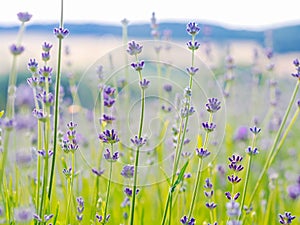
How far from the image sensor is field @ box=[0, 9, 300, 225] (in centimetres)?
144

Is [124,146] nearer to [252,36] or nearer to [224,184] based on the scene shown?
[224,184]

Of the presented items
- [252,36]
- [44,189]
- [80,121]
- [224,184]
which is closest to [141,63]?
[44,189]

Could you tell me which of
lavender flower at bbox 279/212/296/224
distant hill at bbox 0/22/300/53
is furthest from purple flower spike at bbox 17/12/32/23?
distant hill at bbox 0/22/300/53

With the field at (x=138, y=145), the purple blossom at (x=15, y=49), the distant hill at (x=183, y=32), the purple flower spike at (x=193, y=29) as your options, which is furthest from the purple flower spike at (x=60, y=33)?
the distant hill at (x=183, y=32)

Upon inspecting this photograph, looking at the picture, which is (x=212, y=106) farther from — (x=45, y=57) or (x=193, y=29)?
(x=45, y=57)

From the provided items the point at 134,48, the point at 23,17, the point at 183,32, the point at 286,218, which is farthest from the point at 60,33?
the point at 183,32

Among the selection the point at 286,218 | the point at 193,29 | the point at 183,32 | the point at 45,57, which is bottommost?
the point at 286,218

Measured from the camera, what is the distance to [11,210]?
1670 mm

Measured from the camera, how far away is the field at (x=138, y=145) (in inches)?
56.7

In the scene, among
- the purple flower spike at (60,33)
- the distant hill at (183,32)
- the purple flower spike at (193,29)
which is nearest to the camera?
the purple flower spike at (60,33)

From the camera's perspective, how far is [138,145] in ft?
4.55

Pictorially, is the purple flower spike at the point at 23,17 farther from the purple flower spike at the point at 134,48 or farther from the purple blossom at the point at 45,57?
the purple flower spike at the point at 134,48

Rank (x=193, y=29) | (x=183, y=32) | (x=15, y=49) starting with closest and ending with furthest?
(x=15, y=49) < (x=193, y=29) < (x=183, y=32)

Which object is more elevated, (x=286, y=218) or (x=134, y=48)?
(x=134, y=48)
